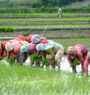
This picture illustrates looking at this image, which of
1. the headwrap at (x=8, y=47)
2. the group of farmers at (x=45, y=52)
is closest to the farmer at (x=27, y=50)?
the group of farmers at (x=45, y=52)

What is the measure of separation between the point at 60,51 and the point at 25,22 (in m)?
23.7

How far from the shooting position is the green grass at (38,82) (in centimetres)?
949

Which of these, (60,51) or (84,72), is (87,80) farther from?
(60,51)

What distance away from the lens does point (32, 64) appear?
15656mm

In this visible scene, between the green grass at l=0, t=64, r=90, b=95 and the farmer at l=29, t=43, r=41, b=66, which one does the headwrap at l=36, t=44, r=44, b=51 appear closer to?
the farmer at l=29, t=43, r=41, b=66

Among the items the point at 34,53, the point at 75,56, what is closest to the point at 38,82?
the point at 75,56

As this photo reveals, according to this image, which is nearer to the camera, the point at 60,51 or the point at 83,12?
the point at 60,51

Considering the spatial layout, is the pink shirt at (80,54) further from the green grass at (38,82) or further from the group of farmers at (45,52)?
the green grass at (38,82)

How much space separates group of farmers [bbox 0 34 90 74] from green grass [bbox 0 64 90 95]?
1.07 m

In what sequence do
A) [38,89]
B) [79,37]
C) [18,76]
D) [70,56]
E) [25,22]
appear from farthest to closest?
[25,22] → [79,37] → [70,56] → [18,76] → [38,89]

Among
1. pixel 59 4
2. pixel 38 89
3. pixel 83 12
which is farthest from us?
pixel 59 4

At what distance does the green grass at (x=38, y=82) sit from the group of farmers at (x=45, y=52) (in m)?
1.07

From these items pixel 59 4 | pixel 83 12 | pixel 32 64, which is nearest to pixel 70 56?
pixel 32 64

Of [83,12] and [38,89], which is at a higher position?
[38,89]
